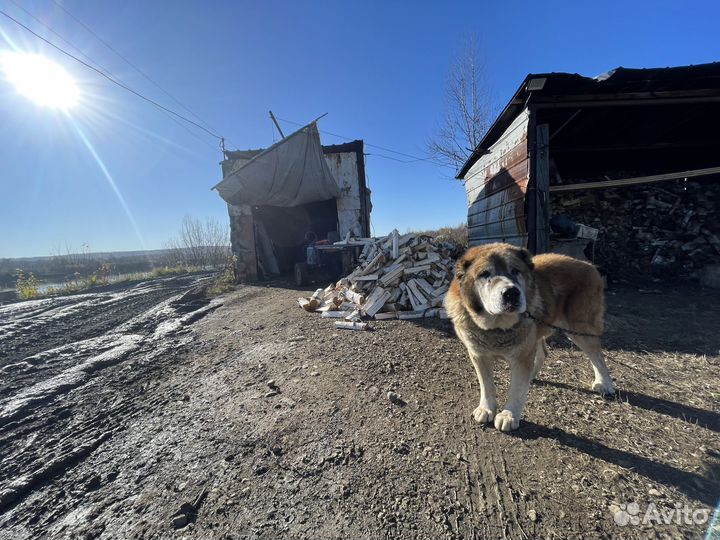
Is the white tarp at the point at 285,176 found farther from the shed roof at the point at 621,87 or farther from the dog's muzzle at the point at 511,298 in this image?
the dog's muzzle at the point at 511,298

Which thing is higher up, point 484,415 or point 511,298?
point 511,298

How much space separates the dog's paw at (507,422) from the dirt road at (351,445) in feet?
0.21

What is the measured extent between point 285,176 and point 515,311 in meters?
9.76

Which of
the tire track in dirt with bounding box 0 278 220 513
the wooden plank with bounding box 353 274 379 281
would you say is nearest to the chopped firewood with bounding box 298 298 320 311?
the wooden plank with bounding box 353 274 379 281

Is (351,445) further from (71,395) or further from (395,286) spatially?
(395,286)

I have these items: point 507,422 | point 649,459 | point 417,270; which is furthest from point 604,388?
point 417,270

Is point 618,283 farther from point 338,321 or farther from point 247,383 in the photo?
point 247,383

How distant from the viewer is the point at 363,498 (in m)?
1.73

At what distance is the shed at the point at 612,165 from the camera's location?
4.94 meters

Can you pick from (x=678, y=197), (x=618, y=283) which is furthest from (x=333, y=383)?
(x=678, y=197)

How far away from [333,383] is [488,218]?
5959mm

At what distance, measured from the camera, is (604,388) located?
269cm
